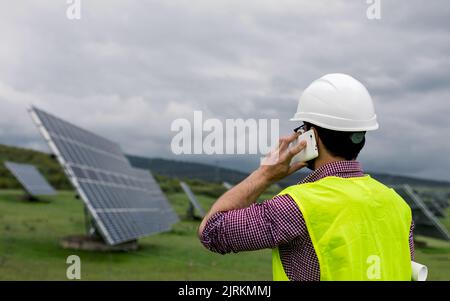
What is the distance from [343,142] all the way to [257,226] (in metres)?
0.64

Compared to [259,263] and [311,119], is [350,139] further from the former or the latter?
[259,263]

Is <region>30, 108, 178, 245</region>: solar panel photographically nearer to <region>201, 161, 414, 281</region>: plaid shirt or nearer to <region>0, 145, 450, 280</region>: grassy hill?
<region>0, 145, 450, 280</region>: grassy hill

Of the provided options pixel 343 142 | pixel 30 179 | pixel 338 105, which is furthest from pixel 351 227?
pixel 30 179

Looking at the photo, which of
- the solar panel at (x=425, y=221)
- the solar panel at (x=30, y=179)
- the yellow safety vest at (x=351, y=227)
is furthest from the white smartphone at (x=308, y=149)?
the solar panel at (x=30, y=179)

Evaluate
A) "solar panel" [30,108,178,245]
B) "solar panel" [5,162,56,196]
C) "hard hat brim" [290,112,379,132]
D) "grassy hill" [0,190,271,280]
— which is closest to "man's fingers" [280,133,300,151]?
"hard hat brim" [290,112,379,132]

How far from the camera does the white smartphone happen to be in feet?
8.84

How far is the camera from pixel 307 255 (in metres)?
2.53

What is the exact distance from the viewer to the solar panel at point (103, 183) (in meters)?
11.7

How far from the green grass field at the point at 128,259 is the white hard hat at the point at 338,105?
29.0 ft

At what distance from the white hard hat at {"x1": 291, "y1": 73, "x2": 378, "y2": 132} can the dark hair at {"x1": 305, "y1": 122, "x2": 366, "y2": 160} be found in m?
0.03

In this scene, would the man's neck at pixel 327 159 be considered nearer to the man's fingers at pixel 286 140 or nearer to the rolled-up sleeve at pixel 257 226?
the man's fingers at pixel 286 140
